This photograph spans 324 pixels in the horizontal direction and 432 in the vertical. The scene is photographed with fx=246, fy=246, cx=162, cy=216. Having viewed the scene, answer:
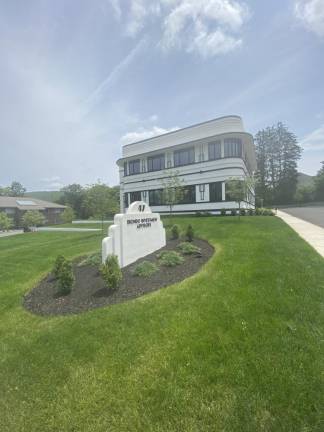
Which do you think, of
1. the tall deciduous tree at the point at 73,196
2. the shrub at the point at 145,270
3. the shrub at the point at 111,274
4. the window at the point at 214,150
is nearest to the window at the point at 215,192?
the window at the point at 214,150

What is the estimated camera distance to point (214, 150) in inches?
1055

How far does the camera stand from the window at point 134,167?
34.7 m

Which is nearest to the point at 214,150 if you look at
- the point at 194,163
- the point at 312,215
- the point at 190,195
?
the point at 194,163

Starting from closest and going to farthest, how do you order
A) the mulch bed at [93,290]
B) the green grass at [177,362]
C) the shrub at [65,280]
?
the green grass at [177,362]
the mulch bed at [93,290]
the shrub at [65,280]

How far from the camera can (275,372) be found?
3008mm

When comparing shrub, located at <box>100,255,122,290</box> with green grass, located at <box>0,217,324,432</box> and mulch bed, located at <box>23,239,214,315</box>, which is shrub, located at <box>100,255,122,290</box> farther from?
green grass, located at <box>0,217,324,432</box>

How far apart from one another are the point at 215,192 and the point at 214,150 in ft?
15.2

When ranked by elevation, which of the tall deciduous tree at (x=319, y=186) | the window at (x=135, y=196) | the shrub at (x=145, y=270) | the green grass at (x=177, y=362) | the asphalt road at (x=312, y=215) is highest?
the tall deciduous tree at (x=319, y=186)

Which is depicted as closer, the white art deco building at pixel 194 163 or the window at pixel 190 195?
the white art deco building at pixel 194 163

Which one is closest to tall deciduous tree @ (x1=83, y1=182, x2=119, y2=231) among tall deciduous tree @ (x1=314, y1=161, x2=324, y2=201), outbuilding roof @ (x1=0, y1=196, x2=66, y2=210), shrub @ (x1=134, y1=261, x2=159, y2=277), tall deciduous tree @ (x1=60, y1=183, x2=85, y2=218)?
shrub @ (x1=134, y1=261, x2=159, y2=277)

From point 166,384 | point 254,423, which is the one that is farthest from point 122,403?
point 254,423

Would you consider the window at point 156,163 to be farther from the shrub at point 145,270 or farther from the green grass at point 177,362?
the green grass at point 177,362

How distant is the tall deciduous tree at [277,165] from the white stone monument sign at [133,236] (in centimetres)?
6246

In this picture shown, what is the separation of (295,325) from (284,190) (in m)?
70.9
